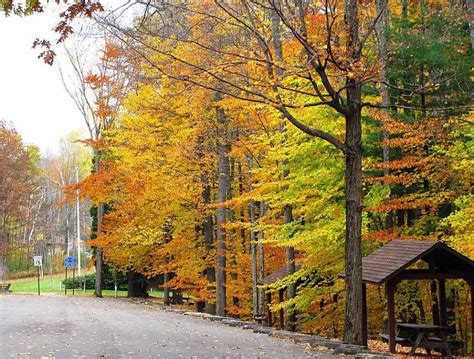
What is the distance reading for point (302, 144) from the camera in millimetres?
14797

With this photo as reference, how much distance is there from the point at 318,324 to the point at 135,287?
871 inches

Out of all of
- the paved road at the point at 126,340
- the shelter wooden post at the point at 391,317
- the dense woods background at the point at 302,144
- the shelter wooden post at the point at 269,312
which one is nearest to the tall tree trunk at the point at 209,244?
the dense woods background at the point at 302,144

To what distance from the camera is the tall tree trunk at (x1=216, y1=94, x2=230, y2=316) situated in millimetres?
22422

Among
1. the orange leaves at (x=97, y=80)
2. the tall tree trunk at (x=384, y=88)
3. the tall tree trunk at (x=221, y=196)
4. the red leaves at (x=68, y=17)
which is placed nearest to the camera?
the red leaves at (x=68, y=17)

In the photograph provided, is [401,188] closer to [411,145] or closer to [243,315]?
[411,145]

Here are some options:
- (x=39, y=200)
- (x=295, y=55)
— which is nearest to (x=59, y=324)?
(x=295, y=55)

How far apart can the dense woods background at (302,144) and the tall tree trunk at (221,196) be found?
62 millimetres

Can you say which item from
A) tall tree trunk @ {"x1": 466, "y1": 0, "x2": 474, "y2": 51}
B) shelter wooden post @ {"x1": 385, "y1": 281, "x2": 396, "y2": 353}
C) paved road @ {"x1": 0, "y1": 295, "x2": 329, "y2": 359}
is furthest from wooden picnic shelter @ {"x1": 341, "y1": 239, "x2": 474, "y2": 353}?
tall tree trunk @ {"x1": 466, "y1": 0, "x2": 474, "y2": 51}

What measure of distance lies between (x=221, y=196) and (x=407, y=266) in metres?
11.3

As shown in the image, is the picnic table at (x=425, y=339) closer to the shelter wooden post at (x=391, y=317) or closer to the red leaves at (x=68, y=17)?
the shelter wooden post at (x=391, y=317)

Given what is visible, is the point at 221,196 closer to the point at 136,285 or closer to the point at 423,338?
the point at 423,338

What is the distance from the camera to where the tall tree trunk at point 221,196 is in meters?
22.4

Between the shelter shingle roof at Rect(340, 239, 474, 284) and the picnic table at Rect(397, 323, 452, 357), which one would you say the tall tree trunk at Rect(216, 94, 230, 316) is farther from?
the picnic table at Rect(397, 323, 452, 357)

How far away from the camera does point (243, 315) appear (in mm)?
26031
